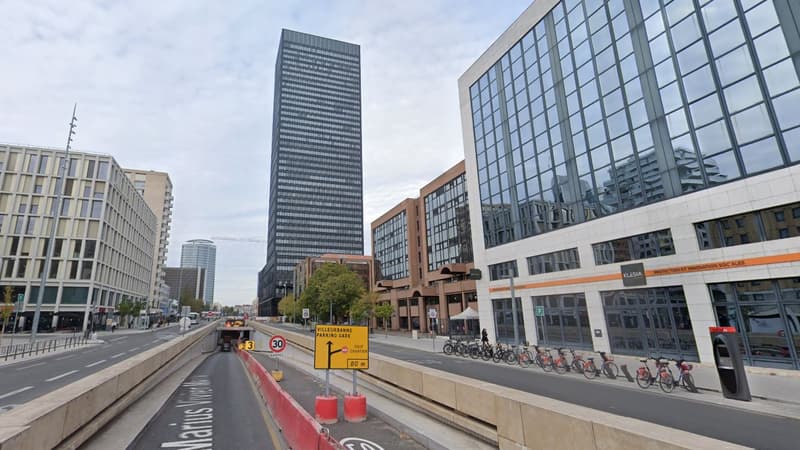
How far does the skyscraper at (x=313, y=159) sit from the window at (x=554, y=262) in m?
133

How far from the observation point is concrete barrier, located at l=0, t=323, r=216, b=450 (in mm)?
4516

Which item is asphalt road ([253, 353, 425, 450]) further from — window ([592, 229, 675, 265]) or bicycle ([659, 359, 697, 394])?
window ([592, 229, 675, 265])

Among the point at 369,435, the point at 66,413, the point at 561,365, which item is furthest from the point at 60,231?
the point at 561,365

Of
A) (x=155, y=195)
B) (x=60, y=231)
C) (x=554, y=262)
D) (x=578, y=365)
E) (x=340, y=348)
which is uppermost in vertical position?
(x=155, y=195)

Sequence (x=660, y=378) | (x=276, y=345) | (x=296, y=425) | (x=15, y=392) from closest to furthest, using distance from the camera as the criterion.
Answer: (x=296, y=425), (x=660, y=378), (x=15, y=392), (x=276, y=345)

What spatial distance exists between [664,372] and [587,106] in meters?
18.6

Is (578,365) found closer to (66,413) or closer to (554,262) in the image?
(554,262)

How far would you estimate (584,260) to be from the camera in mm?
24641

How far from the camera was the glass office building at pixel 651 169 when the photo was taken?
1630 centimetres

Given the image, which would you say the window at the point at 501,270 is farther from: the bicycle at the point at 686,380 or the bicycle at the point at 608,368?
the bicycle at the point at 686,380

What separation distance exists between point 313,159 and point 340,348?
168754 millimetres

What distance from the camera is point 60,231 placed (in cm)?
5859

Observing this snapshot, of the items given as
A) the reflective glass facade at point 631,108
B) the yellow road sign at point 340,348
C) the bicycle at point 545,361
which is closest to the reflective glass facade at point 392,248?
the reflective glass facade at point 631,108

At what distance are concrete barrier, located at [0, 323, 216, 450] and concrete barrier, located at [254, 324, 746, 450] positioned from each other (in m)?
6.27
